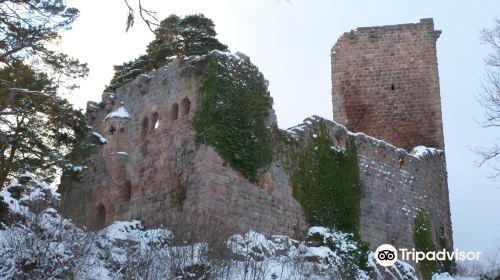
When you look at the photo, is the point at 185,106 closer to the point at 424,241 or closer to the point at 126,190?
the point at 126,190

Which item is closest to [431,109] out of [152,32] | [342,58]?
[342,58]

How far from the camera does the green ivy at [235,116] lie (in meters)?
18.3

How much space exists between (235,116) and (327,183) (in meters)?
3.72

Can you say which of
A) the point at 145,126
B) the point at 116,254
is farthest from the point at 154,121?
the point at 116,254

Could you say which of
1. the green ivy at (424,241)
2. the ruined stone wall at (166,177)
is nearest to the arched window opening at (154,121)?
the ruined stone wall at (166,177)

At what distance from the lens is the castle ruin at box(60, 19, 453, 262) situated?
59.8ft

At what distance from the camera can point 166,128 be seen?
19.6 metres

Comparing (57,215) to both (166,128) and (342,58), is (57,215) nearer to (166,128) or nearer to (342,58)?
(166,128)

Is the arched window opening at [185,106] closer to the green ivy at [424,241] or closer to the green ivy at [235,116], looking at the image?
the green ivy at [235,116]

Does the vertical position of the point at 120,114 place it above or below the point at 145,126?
above

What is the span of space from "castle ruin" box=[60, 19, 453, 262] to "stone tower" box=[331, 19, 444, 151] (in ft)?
0.12

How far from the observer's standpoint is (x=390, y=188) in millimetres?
23094

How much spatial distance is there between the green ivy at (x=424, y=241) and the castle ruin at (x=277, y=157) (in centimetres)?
29

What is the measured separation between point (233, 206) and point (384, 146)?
7.03 meters
